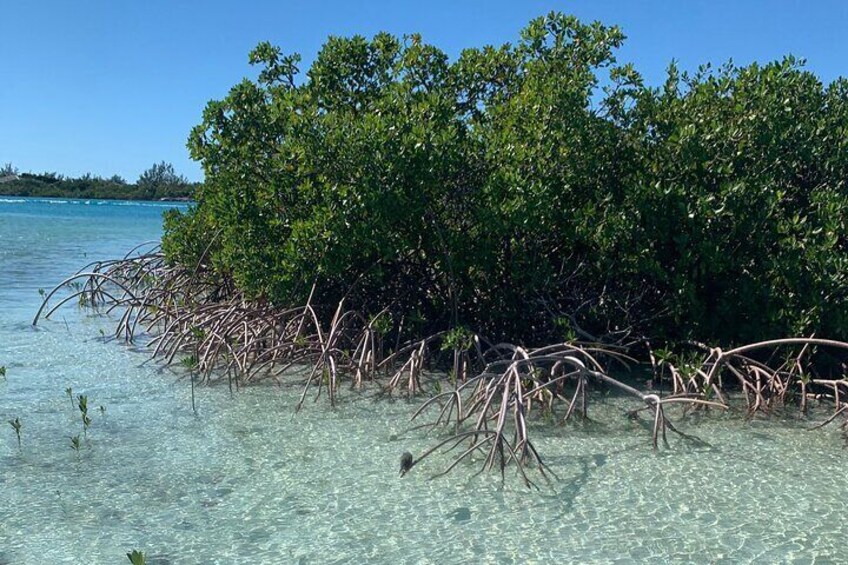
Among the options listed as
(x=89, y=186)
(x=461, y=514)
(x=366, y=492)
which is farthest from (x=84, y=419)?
(x=89, y=186)

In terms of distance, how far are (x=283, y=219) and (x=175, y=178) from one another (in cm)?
10421

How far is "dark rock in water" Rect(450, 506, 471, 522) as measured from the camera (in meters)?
3.83

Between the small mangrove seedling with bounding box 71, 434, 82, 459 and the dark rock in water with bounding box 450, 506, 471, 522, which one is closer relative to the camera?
the dark rock in water with bounding box 450, 506, 471, 522

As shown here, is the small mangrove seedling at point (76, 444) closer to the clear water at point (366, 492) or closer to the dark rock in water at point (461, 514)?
the clear water at point (366, 492)

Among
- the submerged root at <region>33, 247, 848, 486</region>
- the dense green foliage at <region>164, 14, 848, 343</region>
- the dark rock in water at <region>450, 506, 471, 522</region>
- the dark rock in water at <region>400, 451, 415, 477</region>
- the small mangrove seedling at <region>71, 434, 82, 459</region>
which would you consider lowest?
the small mangrove seedling at <region>71, 434, 82, 459</region>

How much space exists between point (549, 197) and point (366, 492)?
106 inches

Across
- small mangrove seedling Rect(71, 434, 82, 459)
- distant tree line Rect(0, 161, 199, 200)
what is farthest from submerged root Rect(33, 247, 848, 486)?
distant tree line Rect(0, 161, 199, 200)

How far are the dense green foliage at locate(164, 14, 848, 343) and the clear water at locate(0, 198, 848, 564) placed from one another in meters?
1.01

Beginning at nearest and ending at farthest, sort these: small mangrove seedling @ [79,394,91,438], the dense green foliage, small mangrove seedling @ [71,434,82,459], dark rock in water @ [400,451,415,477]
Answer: dark rock in water @ [400,451,415,477], small mangrove seedling @ [71,434,82,459], small mangrove seedling @ [79,394,91,438], the dense green foliage

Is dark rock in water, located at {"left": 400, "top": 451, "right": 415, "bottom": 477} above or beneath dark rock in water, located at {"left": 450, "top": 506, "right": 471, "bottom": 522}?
above

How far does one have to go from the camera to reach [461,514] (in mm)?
3881

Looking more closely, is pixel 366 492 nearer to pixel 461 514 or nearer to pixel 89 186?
pixel 461 514

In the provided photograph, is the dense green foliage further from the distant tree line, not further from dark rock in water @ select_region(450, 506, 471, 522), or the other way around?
the distant tree line

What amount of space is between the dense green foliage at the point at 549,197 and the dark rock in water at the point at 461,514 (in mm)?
2452
